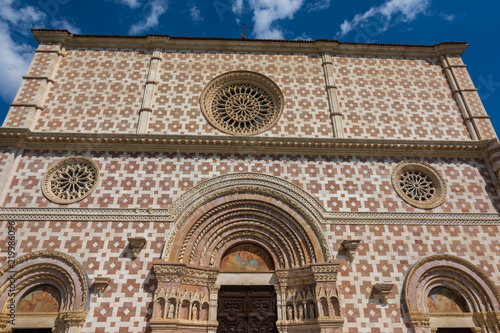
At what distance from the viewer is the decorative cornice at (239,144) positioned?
34.6 feet

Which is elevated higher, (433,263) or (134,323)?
(433,263)

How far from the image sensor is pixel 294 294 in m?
9.13

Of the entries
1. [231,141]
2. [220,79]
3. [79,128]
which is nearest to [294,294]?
[231,141]

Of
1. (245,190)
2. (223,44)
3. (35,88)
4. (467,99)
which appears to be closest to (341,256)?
(245,190)

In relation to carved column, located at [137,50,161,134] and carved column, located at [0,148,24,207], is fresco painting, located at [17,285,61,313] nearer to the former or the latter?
carved column, located at [0,148,24,207]

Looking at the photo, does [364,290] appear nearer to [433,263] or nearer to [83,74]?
[433,263]

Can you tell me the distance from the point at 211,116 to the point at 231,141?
1.57 meters

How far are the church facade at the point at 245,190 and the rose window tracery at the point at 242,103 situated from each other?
0.18 feet

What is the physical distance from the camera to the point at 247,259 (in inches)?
385

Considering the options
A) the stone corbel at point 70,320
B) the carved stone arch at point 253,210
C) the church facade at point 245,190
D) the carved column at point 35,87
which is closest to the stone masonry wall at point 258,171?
the church facade at point 245,190

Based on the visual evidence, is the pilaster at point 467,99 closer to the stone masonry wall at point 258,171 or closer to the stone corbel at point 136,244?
the stone masonry wall at point 258,171

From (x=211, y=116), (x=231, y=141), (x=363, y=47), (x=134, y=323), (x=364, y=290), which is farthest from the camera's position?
Result: (x=363, y=47)

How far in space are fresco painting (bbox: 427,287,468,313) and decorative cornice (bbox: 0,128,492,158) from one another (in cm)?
429

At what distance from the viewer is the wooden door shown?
8.85 meters
